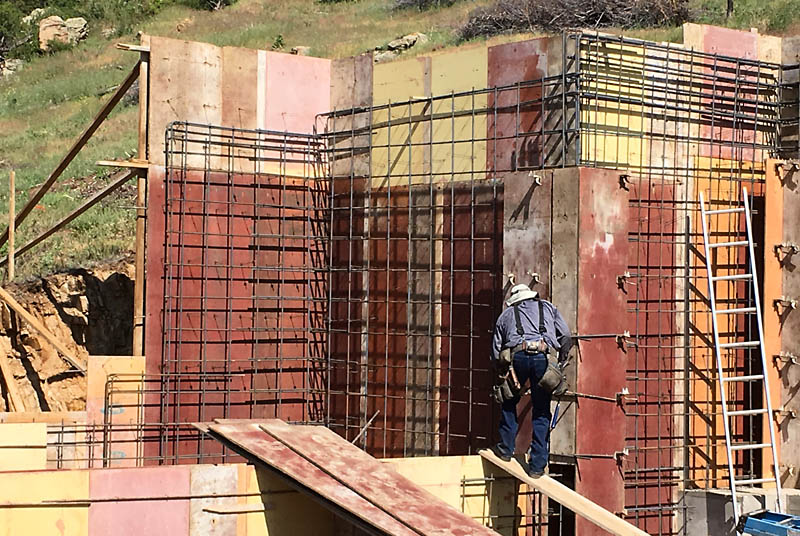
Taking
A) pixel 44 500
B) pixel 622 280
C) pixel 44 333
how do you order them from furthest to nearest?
pixel 44 333, pixel 622 280, pixel 44 500

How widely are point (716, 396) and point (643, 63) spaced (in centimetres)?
376

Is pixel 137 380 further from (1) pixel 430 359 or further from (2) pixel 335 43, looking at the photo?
(2) pixel 335 43

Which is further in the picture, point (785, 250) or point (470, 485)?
point (785, 250)

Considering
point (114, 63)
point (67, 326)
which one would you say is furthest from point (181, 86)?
point (114, 63)

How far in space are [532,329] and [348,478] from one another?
218cm

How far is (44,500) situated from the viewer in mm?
9109

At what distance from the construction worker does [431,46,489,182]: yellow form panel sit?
2669 millimetres

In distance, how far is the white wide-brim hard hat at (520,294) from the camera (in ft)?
33.4

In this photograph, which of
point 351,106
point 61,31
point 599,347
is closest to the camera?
point 599,347

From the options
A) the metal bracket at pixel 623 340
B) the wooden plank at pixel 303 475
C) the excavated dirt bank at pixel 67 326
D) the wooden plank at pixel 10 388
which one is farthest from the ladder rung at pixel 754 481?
the excavated dirt bank at pixel 67 326

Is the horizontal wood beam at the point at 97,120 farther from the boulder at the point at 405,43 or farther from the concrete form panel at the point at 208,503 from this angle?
the boulder at the point at 405,43

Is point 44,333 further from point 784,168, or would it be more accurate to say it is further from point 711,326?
point 784,168

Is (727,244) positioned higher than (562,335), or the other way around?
(727,244)

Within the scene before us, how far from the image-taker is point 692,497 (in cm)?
1145
